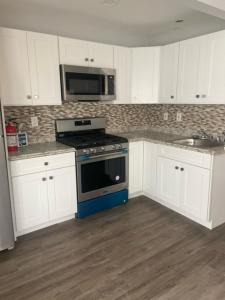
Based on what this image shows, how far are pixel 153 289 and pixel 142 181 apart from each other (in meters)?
1.75

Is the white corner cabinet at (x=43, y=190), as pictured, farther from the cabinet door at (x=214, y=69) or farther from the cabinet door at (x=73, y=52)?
the cabinet door at (x=214, y=69)

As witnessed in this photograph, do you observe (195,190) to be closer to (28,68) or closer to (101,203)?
(101,203)

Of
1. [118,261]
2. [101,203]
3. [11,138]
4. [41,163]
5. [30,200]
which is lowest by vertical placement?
[118,261]

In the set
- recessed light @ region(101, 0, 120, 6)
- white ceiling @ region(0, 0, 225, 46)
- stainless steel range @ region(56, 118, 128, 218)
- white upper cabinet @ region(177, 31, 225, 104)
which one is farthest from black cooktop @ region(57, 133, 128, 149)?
recessed light @ region(101, 0, 120, 6)

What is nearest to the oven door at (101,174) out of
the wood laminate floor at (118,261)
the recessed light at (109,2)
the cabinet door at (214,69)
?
the wood laminate floor at (118,261)

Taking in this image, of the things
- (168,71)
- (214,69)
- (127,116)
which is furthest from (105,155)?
(214,69)

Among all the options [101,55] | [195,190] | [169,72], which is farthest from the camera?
[169,72]

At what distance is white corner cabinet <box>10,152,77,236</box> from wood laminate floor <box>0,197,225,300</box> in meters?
0.15

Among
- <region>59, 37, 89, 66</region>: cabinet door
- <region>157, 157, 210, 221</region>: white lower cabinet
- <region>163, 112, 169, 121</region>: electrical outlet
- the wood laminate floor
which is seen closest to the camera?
the wood laminate floor

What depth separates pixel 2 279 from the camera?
191 cm

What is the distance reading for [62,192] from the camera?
2.65 metres

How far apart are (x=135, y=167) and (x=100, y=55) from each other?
159 centimetres

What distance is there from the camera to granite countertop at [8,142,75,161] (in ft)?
7.64

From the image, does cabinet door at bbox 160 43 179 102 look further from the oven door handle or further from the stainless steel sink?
the oven door handle
